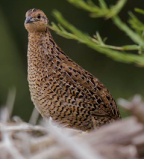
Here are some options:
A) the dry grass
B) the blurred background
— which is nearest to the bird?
the dry grass

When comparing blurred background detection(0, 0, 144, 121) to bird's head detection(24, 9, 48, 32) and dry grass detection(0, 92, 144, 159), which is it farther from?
dry grass detection(0, 92, 144, 159)

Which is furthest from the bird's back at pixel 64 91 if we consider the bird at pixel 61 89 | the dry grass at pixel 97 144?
the dry grass at pixel 97 144

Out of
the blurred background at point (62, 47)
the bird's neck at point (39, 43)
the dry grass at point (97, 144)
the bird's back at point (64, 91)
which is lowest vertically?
the dry grass at point (97, 144)

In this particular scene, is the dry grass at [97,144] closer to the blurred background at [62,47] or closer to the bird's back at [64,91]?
the bird's back at [64,91]

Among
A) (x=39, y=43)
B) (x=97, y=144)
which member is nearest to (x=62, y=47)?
(x=39, y=43)

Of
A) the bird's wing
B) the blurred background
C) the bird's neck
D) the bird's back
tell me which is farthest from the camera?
the blurred background

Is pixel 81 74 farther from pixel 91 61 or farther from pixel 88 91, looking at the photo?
pixel 91 61

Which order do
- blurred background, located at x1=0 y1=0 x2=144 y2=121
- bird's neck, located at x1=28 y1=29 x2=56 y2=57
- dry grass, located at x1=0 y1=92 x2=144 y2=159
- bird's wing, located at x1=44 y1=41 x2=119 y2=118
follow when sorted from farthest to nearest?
blurred background, located at x1=0 y1=0 x2=144 y2=121 < bird's neck, located at x1=28 y1=29 x2=56 y2=57 < bird's wing, located at x1=44 y1=41 x2=119 y2=118 < dry grass, located at x1=0 y1=92 x2=144 y2=159
